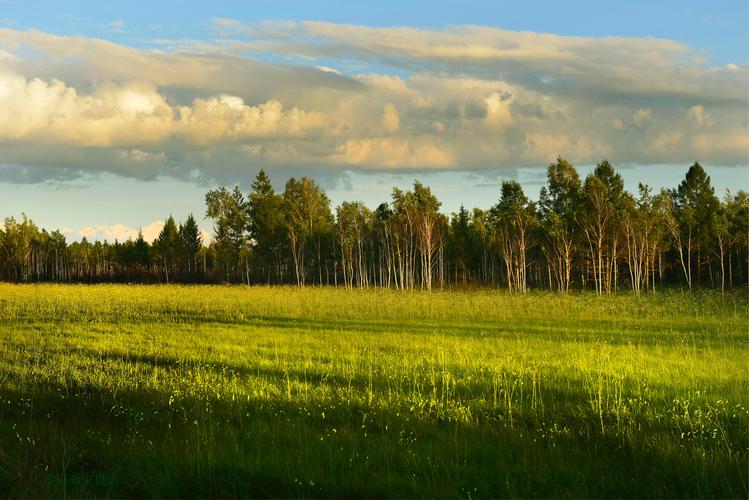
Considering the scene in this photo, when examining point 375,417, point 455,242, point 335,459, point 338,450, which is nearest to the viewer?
point 335,459

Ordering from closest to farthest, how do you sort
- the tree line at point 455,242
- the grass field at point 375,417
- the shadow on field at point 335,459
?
the shadow on field at point 335,459
the grass field at point 375,417
the tree line at point 455,242

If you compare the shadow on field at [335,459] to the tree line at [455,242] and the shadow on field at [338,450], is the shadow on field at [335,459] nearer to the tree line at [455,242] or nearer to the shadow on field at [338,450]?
the shadow on field at [338,450]

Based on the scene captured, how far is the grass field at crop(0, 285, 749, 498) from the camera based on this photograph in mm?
7500

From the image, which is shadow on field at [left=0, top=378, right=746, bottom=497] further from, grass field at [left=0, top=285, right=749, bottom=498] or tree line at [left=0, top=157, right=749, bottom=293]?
tree line at [left=0, top=157, right=749, bottom=293]

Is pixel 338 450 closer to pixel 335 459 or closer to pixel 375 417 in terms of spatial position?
pixel 335 459

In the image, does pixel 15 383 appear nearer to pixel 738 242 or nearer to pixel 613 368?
pixel 613 368

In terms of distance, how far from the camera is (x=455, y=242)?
280 ft

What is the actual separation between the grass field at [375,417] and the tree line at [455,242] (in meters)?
37.1

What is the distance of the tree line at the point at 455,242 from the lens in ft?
194

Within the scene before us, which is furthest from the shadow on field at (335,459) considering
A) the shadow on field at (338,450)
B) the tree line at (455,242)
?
the tree line at (455,242)

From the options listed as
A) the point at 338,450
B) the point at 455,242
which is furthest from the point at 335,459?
the point at 455,242

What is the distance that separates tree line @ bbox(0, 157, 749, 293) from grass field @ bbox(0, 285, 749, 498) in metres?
37.1

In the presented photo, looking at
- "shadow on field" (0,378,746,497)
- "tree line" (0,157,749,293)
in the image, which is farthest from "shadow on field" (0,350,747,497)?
"tree line" (0,157,749,293)

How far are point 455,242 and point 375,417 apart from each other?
251ft
